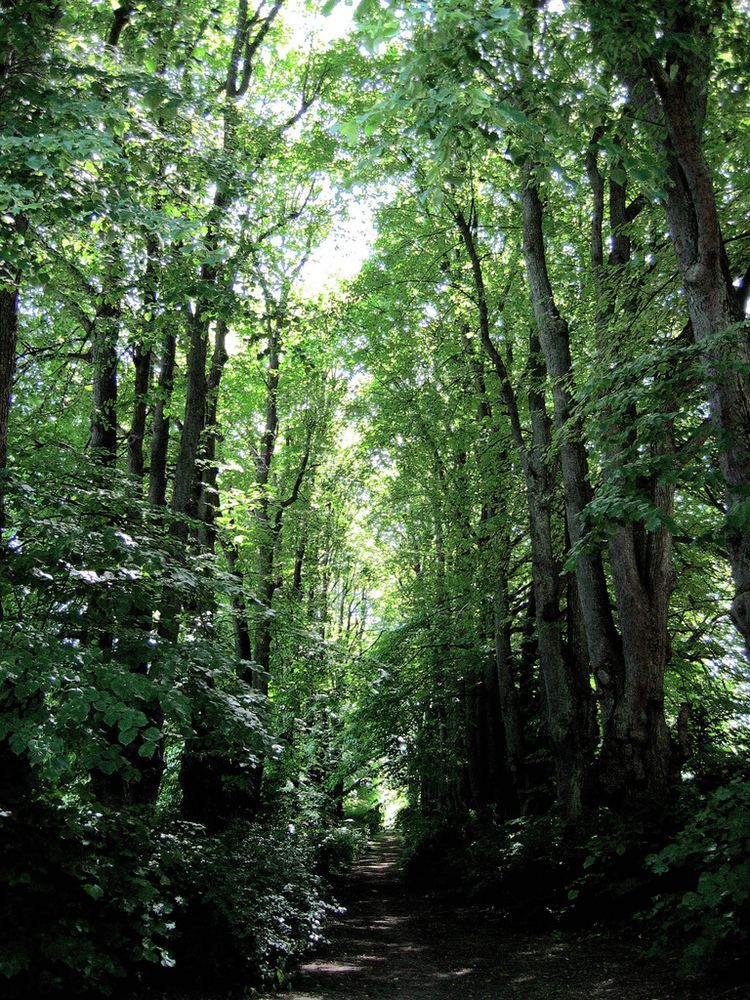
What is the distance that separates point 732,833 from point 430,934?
659cm

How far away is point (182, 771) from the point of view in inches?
452

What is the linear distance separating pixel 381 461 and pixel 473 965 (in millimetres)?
12205

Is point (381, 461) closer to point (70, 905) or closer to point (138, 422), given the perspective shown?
point (138, 422)

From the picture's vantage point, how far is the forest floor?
614 centimetres

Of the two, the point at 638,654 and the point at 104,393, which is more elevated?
the point at 104,393

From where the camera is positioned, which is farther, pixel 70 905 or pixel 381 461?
pixel 381 461

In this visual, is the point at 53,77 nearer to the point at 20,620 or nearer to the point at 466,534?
the point at 20,620

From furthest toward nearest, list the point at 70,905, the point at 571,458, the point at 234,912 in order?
the point at 571,458 → the point at 234,912 → the point at 70,905

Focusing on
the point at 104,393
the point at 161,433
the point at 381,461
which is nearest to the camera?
the point at 104,393

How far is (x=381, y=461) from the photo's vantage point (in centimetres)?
1878

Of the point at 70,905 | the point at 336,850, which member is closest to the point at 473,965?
the point at 70,905

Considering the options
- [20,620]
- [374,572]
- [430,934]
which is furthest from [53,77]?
[374,572]

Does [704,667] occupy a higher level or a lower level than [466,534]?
lower

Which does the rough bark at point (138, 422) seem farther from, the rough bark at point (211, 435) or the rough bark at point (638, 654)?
the rough bark at point (638, 654)
